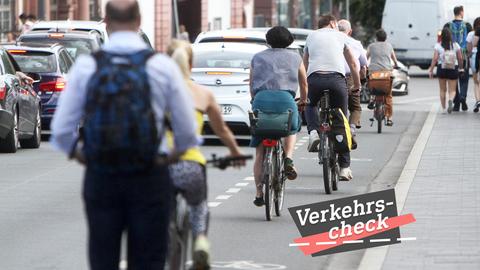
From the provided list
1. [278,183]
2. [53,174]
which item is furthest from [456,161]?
[278,183]

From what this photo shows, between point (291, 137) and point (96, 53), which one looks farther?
point (291, 137)

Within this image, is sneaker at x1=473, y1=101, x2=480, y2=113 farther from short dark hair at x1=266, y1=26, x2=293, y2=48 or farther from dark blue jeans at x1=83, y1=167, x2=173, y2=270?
dark blue jeans at x1=83, y1=167, x2=173, y2=270

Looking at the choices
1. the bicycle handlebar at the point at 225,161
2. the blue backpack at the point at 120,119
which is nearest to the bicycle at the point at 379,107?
the bicycle handlebar at the point at 225,161

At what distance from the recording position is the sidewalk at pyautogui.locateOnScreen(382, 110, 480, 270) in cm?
1079

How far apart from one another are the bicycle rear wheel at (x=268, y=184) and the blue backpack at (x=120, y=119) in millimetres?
6935

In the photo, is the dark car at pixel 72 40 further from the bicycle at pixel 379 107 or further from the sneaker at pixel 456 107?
the sneaker at pixel 456 107

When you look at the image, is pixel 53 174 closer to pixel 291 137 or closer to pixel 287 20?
pixel 291 137

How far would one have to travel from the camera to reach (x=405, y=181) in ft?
54.7

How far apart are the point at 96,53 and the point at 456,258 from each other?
4538mm

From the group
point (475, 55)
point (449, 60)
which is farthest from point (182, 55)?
point (475, 55)

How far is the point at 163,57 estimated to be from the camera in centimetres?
687

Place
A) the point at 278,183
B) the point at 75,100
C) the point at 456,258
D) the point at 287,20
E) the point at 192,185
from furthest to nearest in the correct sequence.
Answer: the point at 287,20 < the point at 278,183 < the point at 456,258 < the point at 192,185 < the point at 75,100

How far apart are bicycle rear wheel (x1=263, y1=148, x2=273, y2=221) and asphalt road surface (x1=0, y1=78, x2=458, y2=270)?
107mm

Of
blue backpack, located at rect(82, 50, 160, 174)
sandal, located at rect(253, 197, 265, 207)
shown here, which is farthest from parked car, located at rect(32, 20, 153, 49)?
blue backpack, located at rect(82, 50, 160, 174)
